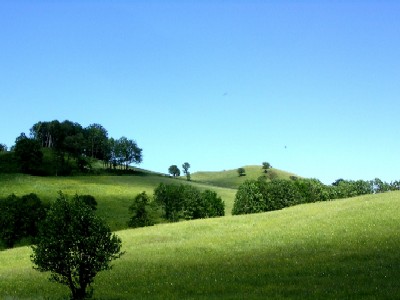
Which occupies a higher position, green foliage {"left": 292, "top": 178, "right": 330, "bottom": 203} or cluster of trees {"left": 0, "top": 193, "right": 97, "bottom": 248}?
green foliage {"left": 292, "top": 178, "right": 330, "bottom": 203}

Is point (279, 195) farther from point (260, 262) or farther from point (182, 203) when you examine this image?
point (260, 262)

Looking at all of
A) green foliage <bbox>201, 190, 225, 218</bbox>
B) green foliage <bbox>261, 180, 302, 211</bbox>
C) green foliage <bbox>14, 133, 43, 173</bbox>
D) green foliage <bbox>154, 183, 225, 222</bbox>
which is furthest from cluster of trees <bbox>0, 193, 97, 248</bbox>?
green foliage <bbox>14, 133, 43, 173</bbox>

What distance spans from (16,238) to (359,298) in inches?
2651

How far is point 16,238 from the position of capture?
74.8 m

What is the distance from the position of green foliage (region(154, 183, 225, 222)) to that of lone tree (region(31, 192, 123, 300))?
83.4m

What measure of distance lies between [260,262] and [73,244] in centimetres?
1619

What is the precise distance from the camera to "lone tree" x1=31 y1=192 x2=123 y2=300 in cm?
2017

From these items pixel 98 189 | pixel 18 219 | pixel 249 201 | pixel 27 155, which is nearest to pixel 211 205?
pixel 249 201

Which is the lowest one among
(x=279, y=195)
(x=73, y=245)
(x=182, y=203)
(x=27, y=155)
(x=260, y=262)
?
(x=260, y=262)

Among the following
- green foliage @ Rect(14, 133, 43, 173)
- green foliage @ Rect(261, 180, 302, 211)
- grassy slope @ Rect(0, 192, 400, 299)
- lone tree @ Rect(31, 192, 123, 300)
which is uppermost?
green foliage @ Rect(14, 133, 43, 173)

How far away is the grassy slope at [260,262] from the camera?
22.5 meters

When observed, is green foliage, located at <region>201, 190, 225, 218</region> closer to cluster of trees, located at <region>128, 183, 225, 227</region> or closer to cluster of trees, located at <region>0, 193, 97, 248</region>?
cluster of trees, located at <region>128, 183, 225, 227</region>

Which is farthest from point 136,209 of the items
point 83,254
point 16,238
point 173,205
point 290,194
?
point 83,254

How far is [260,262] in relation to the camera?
32.6 metres
